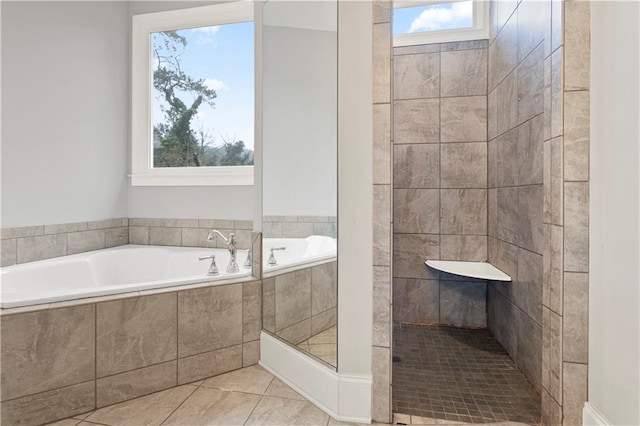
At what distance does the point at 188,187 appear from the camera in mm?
2955

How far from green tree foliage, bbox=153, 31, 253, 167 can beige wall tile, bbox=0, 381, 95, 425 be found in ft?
6.07

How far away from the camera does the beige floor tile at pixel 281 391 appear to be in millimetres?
1775

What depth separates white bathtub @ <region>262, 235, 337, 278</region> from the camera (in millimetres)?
1733

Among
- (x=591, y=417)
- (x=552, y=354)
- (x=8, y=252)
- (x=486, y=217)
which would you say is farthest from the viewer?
(x=486, y=217)

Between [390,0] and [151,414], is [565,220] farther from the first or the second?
[151,414]

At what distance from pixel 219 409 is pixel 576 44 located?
7.20ft

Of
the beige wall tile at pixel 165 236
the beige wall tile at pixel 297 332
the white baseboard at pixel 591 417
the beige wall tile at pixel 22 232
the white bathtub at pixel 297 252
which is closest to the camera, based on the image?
the white baseboard at pixel 591 417

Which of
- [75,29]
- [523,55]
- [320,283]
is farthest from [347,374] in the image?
[75,29]

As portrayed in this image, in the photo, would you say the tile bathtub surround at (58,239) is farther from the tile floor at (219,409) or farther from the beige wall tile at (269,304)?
the beige wall tile at (269,304)

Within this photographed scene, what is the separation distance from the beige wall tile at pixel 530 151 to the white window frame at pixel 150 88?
206 cm

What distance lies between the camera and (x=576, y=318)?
1.37 m

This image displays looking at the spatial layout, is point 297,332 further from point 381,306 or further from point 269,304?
point 381,306

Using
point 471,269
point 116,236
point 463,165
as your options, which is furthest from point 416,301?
point 116,236

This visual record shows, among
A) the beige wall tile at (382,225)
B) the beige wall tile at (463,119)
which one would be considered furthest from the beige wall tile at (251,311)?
the beige wall tile at (463,119)
